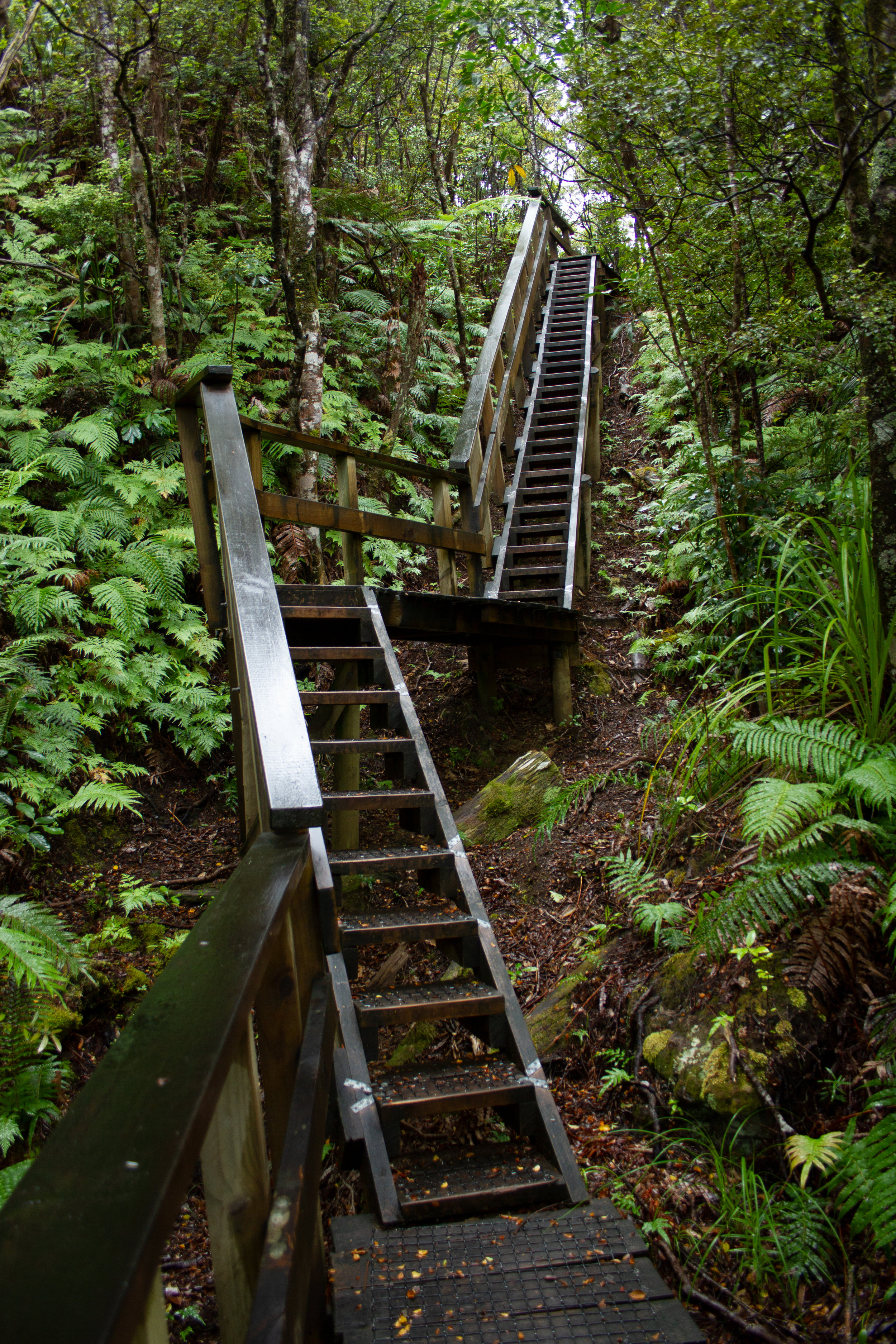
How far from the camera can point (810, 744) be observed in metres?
3.26

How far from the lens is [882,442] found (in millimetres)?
3564

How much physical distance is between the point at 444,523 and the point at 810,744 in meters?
3.67

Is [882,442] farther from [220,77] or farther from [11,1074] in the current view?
[220,77]

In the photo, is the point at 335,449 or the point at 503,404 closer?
the point at 335,449

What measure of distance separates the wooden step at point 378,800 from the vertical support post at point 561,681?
280 centimetres

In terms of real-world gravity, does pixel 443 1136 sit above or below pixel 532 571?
below

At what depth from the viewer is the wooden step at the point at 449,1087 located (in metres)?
2.57

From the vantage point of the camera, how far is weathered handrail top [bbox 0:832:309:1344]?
23.0 inches

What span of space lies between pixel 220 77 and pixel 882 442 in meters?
9.87

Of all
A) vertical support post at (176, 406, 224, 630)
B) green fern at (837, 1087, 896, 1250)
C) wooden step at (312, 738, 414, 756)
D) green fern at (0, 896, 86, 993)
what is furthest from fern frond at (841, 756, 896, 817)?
vertical support post at (176, 406, 224, 630)

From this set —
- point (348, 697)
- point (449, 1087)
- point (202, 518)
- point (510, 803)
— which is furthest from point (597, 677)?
point (449, 1087)

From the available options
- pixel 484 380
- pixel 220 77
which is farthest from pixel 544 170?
pixel 484 380

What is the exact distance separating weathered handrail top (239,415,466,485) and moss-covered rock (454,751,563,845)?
2.02m

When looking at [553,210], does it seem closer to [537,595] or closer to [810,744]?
[537,595]
